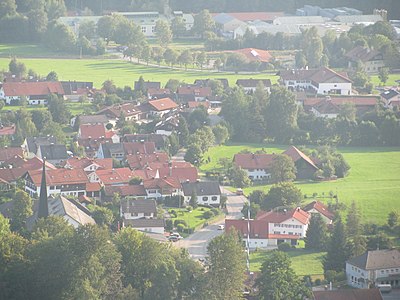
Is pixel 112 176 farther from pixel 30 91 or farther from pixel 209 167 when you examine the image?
pixel 30 91

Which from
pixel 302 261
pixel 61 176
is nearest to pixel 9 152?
pixel 61 176

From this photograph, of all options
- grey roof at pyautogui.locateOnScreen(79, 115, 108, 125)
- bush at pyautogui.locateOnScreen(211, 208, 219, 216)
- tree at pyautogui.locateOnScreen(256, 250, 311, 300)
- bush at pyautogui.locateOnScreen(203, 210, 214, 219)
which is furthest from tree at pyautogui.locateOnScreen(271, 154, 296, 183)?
tree at pyautogui.locateOnScreen(256, 250, 311, 300)

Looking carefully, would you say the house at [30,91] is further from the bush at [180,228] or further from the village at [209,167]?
the bush at [180,228]

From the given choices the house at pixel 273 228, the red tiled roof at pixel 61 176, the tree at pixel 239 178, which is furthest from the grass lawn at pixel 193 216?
the red tiled roof at pixel 61 176

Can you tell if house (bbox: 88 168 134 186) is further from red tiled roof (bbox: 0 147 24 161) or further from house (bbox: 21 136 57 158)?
house (bbox: 21 136 57 158)

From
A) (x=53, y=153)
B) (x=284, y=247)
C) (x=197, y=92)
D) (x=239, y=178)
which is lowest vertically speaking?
→ (x=284, y=247)
